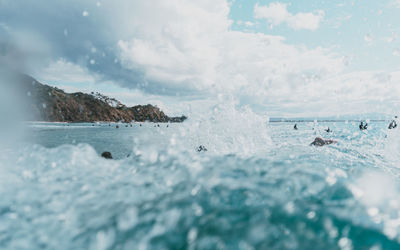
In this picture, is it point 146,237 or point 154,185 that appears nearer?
point 146,237

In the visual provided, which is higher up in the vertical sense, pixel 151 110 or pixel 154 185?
pixel 151 110

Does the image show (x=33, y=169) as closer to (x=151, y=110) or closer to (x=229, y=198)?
(x=229, y=198)

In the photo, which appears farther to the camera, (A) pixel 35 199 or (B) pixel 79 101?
(B) pixel 79 101

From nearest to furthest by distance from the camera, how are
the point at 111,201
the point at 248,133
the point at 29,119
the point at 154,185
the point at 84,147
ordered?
1. the point at 111,201
2. the point at 154,185
3. the point at 84,147
4. the point at 248,133
5. the point at 29,119

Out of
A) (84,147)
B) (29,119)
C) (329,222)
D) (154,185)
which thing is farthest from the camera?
(29,119)

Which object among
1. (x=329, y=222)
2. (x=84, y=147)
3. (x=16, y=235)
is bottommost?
(x=16, y=235)

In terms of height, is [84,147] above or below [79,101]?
below

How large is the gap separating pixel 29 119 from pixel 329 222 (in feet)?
363

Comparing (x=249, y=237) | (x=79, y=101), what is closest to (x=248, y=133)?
(x=249, y=237)

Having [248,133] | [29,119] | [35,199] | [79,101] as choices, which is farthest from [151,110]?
[35,199]

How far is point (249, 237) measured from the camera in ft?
11.0

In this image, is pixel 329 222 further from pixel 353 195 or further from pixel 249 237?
pixel 249 237

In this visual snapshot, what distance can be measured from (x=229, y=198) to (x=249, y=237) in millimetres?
916

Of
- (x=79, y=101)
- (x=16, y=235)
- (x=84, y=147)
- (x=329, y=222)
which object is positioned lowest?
(x=16, y=235)
